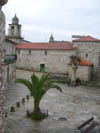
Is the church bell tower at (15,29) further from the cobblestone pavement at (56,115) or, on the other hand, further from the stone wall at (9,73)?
the cobblestone pavement at (56,115)

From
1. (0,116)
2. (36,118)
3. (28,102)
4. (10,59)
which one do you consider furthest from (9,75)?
(0,116)

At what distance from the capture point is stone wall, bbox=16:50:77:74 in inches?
→ 1121

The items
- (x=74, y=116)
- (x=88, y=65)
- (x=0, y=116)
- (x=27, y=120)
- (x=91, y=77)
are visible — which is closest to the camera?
(x=0, y=116)

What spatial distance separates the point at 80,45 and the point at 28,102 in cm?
1709

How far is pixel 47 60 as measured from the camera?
29797mm

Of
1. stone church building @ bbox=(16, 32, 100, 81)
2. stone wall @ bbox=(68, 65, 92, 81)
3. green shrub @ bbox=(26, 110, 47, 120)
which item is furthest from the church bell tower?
green shrub @ bbox=(26, 110, 47, 120)

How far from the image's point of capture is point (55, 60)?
29141mm

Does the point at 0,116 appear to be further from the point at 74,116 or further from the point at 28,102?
the point at 28,102

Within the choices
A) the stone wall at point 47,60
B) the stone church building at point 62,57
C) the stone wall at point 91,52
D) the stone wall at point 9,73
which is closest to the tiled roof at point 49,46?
the stone church building at point 62,57

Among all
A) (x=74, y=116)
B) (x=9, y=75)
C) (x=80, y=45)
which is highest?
(x=80, y=45)

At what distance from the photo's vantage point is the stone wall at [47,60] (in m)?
28.5

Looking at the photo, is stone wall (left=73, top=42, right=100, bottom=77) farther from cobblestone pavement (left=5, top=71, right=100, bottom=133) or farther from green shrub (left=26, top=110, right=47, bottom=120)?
green shrub (left=26, top=110, right=47, bottom=120)

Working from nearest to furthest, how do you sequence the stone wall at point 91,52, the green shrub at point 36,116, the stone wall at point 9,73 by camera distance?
the green shrub at point 36,116
the stone wall at point 9,73
the stone wall at point 91,52

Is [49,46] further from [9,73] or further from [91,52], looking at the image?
[9,73]
